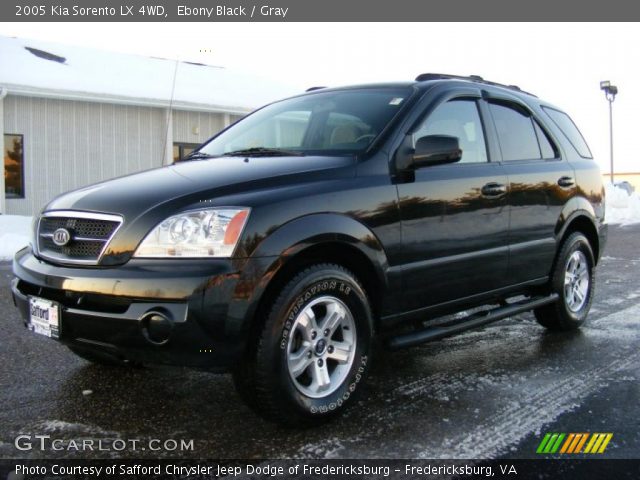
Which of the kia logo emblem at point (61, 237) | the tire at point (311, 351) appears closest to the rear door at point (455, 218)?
the tire at point (311, 351)

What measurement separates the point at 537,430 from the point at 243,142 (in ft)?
8.47

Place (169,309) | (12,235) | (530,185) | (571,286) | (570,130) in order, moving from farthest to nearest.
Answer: (12,235), (570,130), (571,286), (530,185), (169,309)

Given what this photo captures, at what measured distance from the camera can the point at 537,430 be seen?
3.15m

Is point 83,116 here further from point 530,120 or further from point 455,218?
point 455,218

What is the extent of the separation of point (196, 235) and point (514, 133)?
2.83 meters

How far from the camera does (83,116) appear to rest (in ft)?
50.2

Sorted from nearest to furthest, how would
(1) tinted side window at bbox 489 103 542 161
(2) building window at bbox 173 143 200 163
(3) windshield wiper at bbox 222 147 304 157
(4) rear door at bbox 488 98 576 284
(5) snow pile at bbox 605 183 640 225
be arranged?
(3) windshield wiper at bbox 222 147 304 157, (4) rear door at bbox 488 98 576 284, (1) tinted side window at bbox 489 103 542 161, (2) building window at bbox 173 143 200 163, (5) snow pile at bbox 605 183 640 225

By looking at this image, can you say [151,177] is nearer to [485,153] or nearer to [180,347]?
[180,347]

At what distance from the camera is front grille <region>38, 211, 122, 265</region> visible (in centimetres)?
298

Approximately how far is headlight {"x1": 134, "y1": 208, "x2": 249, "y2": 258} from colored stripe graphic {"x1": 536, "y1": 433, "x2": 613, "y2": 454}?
5.65ft

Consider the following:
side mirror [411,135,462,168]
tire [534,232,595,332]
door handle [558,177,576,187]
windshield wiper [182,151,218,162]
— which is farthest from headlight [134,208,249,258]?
tire [534,232,595,332]

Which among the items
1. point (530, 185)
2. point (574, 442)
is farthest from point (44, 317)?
point (530, 185)

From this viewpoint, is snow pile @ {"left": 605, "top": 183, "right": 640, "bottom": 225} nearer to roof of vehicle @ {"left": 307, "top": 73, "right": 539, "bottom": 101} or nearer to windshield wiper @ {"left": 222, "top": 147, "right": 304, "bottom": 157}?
roof of vehicle @ {"left": 307, "top": 73, "right": 539, "bottom": 101}

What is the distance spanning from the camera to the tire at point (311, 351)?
2.94 metres
